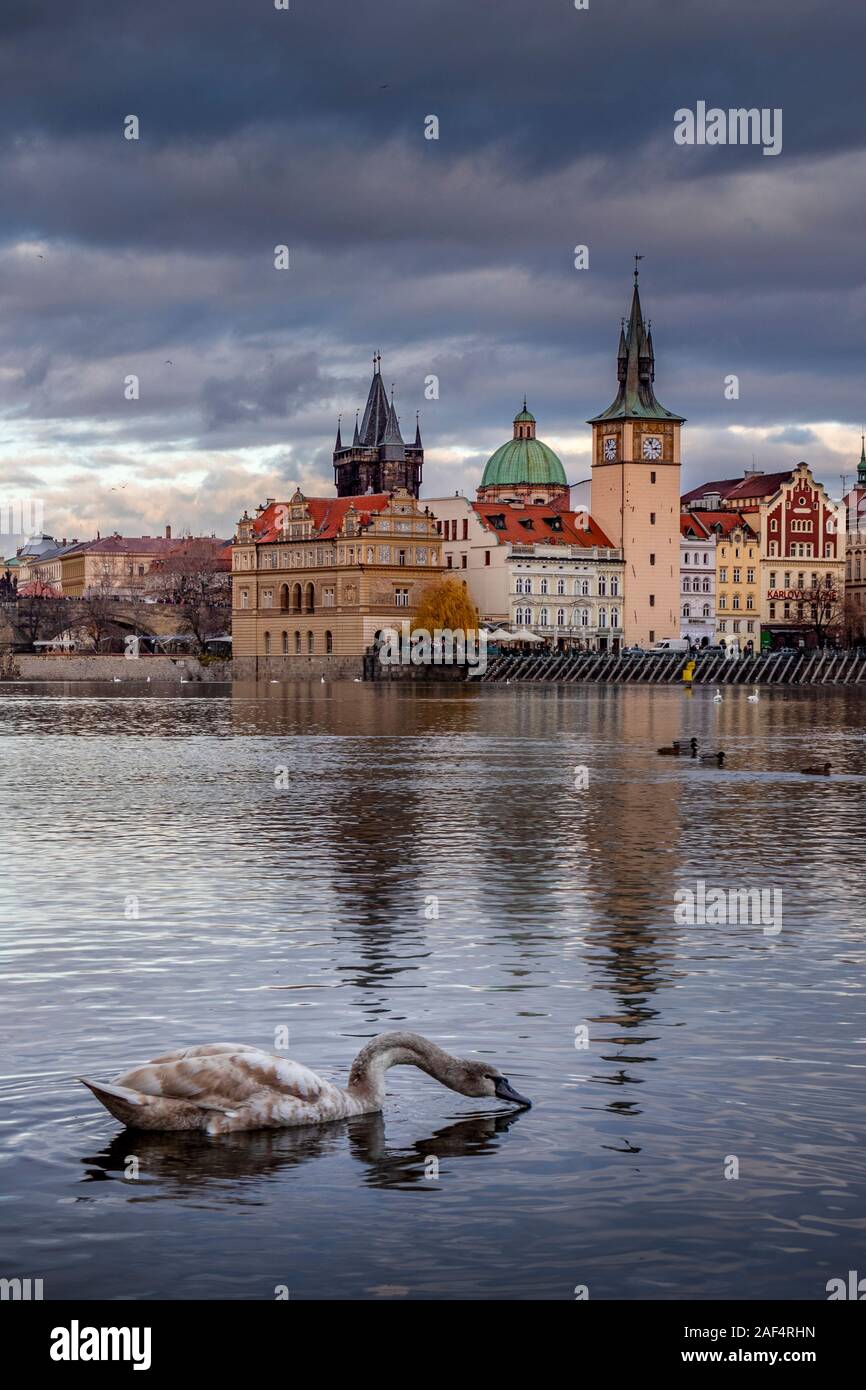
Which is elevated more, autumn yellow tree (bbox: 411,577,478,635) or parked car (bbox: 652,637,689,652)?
autumn yellow tree (bbox: 411,577,478,635)

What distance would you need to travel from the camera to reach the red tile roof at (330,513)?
180m

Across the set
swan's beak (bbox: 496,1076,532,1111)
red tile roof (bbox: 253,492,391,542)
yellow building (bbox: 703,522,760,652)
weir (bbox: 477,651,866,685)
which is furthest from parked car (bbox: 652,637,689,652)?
swan's beak (bbox: 496,1076,532,1111)

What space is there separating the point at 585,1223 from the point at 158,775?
109 feet

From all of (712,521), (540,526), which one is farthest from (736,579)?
(540,526)

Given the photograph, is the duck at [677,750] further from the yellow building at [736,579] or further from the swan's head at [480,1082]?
the yellow building at [736,579]

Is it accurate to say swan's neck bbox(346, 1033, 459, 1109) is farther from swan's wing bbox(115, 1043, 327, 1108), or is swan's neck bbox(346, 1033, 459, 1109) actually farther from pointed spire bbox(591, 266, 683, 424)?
pointed spire bbox(591, 266, 683, 424)

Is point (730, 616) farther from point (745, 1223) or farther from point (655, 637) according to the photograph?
point (745, 1223)

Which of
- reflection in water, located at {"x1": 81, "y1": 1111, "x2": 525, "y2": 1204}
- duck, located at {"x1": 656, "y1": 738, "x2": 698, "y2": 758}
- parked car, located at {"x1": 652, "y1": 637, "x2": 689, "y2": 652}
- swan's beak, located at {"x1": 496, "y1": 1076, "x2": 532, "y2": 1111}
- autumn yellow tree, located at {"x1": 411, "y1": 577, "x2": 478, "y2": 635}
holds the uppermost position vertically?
autumn yellow tree, located at {"x1": 411, "y1": 577, "x2": 478, "y2": 635}

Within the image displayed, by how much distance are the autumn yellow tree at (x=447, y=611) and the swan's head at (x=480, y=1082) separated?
148129 millimetres

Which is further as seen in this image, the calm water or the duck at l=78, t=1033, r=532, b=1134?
the duck at l=78, t=1033, r=532, b=1134

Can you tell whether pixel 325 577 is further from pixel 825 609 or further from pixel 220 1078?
pixel 220 1078

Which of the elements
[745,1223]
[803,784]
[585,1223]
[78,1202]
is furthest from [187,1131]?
[803,784]

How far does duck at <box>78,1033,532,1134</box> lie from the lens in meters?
11.6
